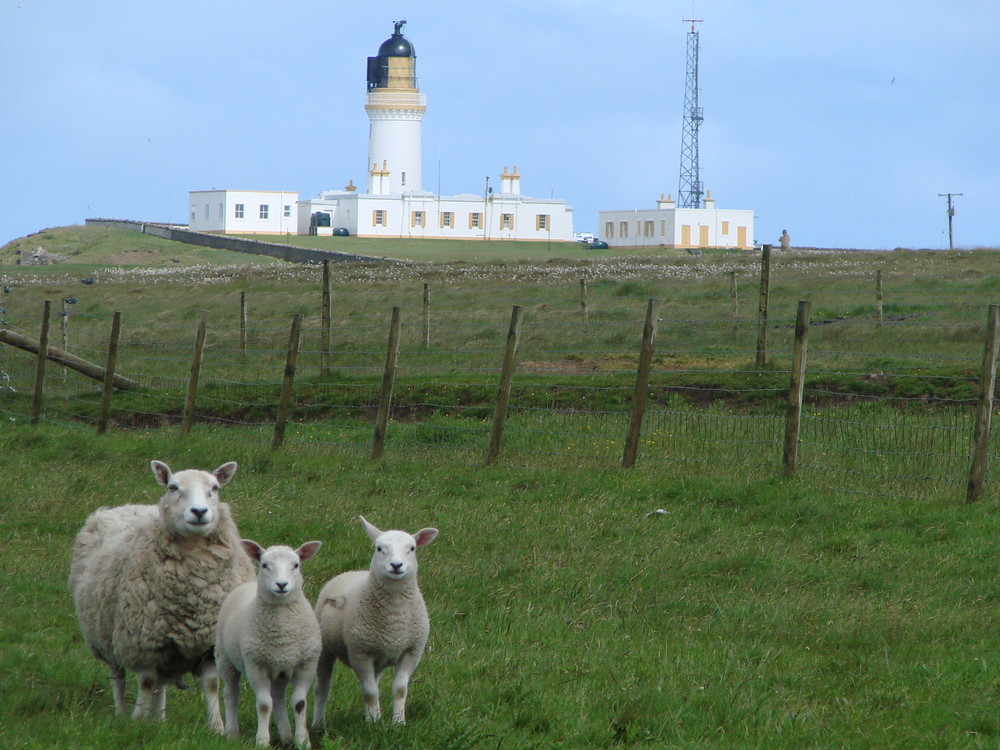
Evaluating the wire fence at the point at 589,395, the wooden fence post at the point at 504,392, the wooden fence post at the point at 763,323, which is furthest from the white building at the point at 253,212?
the wooden fence post at the point at 504,392

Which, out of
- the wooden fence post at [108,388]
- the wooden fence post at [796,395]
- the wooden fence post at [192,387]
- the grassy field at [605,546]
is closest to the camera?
the grassy field at [605,546]

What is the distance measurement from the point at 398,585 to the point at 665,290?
27.9 m

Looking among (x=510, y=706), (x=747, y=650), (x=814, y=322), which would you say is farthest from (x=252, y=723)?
(x=814, y=322)

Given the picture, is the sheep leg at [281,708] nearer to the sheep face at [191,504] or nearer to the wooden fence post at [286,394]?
the sheep face at [191,504]

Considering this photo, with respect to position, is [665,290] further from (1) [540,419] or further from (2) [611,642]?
(2) [611,642]

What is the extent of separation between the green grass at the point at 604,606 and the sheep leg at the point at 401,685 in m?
0.09

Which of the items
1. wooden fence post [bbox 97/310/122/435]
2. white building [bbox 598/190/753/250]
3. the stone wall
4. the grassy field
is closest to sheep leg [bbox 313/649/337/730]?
the grassy field

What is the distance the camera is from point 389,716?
5.88 metres

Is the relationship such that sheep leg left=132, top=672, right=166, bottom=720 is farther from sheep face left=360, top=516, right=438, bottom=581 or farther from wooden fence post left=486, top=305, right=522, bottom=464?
wooden fence post left=486, top=305, right=522, bottom=464

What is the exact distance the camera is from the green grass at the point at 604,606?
5996 mm

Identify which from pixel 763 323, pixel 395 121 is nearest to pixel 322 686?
pixel 763 323

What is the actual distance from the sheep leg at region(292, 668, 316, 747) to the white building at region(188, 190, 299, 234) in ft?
296

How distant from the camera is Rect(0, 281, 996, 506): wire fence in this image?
12.5m

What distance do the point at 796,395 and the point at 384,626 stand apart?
7.24m
